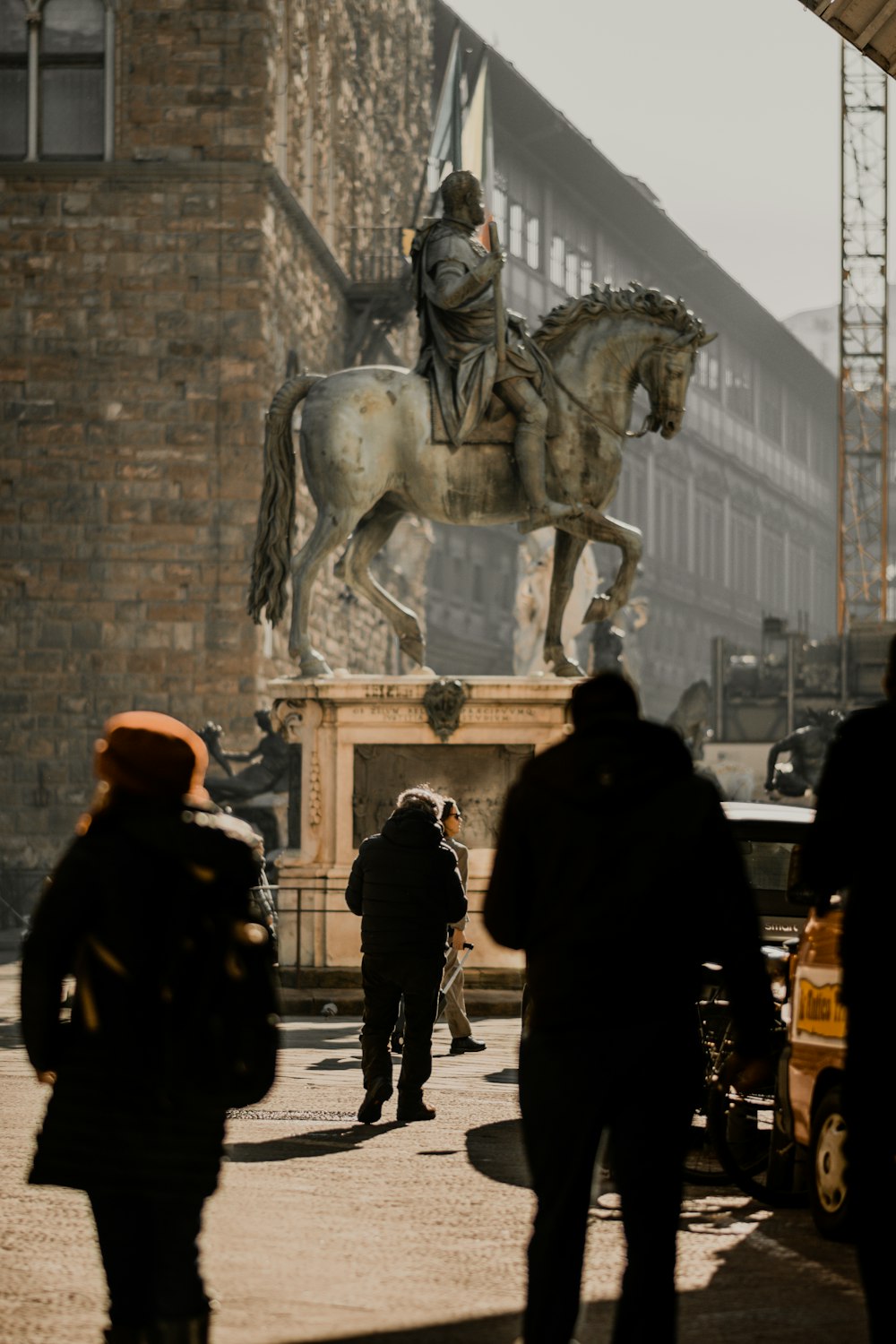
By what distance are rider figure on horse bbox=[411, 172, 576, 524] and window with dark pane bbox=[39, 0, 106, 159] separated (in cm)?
1395

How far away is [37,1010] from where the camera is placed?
473 centimetres

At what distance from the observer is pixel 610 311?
1714 cm

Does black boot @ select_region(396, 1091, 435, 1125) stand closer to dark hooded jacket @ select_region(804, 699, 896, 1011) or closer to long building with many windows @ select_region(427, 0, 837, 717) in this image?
dark hooded jacket @ select_region(804, 699, 896, 1011)

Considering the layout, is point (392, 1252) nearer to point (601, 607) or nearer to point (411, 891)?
point (411, 891)

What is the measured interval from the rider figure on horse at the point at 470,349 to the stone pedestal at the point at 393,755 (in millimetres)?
1376

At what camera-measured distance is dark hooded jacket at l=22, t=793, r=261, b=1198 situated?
4.71 meters

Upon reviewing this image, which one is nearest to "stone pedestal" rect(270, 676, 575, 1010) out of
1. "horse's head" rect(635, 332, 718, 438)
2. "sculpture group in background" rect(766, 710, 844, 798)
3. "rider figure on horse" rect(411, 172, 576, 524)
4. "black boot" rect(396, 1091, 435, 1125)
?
"rider figure on horse" rect(411, 172, 576, 524)

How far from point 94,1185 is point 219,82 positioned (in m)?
26.1

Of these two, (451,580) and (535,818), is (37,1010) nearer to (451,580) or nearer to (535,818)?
(535,818)

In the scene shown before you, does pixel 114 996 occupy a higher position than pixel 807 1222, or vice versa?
pixel 114 996

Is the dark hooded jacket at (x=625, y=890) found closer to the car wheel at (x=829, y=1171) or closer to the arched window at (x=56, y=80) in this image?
the car wheel at (x=829, y=1171)

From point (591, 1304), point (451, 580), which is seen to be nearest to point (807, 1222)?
point (591, 1304)

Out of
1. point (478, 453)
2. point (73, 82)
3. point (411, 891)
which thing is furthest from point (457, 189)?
point (73, 82)

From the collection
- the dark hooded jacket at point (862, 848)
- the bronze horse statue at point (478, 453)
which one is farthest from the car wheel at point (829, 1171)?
the bronze horse statue at point (478, 453)
